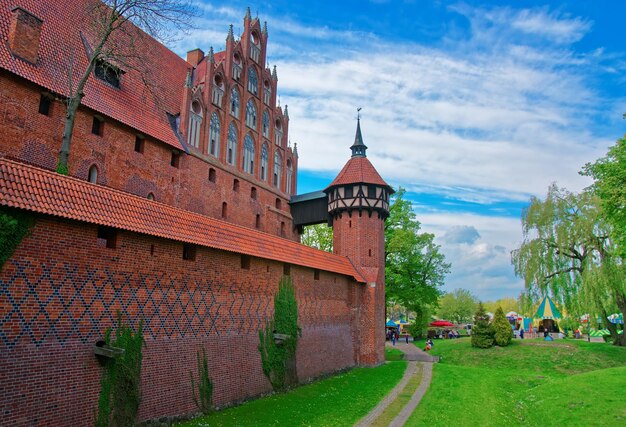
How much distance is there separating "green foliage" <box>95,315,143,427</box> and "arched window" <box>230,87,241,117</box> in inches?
520

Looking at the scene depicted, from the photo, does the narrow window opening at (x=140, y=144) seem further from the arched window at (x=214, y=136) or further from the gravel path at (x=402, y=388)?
the gravel path at (x=402, y=388)

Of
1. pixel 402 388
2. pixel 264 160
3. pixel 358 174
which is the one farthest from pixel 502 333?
pixel 264 160

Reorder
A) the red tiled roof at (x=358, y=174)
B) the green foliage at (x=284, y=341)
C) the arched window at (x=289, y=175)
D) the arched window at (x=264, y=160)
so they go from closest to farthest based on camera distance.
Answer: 1. the green foliage at (x=284, y=341)
2. the arched window at (x=264, y=160)
3. the red tiled roof at (x=358, y=174)
4. the arched window at (x=289, y=175)

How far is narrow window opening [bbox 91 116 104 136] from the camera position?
47.4ft

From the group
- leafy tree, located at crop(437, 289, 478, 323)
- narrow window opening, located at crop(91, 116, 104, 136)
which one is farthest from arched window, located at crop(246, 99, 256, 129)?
leafy tree, located at crop(437, 289, 478, 323)

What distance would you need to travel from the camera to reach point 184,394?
1062 cm

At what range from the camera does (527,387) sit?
17062 millimetres

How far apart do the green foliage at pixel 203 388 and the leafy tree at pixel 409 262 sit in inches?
699

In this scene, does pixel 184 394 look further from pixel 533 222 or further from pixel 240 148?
pixel 533 222

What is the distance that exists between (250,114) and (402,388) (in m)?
13.8

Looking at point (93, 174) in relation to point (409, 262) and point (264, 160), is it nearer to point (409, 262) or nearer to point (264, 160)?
point (264, 160)

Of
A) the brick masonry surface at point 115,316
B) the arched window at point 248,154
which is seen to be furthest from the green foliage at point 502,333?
the arched window at point 248,154

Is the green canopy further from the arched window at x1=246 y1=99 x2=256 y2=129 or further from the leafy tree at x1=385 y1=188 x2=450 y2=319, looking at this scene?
the arched window at x1=246 y1=99 x2=256 y2=129

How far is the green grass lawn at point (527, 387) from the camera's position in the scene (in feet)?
39.0
